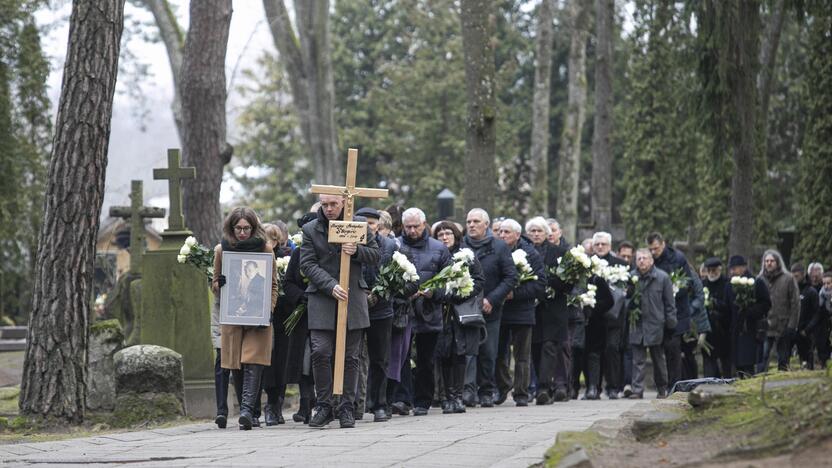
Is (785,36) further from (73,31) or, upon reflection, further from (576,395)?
(73,31)

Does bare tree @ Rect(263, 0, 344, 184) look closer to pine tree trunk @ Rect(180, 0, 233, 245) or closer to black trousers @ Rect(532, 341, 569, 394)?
pine tree trunk @ Rect(180, 0, 233, 245)

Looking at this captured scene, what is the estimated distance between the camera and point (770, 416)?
788 cm

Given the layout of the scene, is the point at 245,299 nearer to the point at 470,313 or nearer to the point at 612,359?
the point at 470,313

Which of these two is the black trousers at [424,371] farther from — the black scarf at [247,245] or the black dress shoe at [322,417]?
the black scarf at [247,245]

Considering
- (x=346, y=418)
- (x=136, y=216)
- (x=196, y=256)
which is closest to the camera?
(x=346, y=418)

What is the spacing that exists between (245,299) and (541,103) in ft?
74.1

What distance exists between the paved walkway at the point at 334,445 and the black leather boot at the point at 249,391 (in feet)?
0.48

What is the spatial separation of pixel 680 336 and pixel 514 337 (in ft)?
11.8

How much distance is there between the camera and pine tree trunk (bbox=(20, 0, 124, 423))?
13633 millimetres

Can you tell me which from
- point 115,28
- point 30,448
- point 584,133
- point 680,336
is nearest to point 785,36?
point 584,133

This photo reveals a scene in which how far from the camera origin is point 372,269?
13.2 metres

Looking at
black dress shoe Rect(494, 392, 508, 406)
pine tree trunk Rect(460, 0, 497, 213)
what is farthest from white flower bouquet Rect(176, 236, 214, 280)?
pine tree trunk Rect(460, 0, 497, 213)

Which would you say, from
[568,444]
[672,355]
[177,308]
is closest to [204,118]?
[177,308]

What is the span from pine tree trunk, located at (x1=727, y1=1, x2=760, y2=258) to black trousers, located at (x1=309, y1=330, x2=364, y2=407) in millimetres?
10886
